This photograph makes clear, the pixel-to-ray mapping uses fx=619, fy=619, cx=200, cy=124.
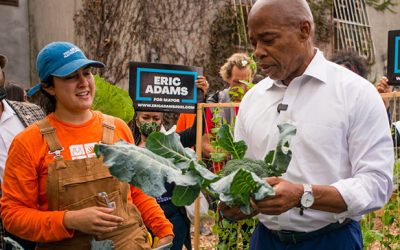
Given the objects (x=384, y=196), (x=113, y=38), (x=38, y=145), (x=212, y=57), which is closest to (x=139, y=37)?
(x=113, y=38)

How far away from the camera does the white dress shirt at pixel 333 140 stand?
223 centimetres

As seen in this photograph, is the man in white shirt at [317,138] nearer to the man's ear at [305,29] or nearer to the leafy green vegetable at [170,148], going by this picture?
→ the man's ear at [305,29]

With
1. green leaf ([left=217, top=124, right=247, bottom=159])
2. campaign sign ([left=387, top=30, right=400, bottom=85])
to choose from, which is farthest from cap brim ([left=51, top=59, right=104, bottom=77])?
campaign sign ([left=387, top=30, right=400, bottom=85])

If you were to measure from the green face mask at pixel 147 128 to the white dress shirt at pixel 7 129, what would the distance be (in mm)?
1390

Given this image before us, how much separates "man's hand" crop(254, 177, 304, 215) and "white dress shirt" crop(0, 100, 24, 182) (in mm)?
2043

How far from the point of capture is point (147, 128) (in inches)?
195

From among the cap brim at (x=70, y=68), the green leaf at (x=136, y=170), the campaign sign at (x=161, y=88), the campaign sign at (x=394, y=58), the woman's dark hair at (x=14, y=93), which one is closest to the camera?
the green leaf at (x=136, y=170)

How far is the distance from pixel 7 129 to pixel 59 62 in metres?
0.94

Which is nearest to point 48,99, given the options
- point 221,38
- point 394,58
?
point 394,58

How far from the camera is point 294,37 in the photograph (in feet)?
7.72

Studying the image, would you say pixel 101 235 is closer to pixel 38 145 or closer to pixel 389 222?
pixel 38 145

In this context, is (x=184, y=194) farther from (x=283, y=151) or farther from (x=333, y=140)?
(x=333, y=140)

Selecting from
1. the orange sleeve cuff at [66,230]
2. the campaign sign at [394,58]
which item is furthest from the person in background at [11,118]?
the campaign sign at [394,58]

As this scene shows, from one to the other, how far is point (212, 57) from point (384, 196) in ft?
33.1
